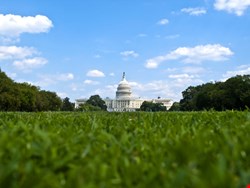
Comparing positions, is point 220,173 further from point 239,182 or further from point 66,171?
point 66,171

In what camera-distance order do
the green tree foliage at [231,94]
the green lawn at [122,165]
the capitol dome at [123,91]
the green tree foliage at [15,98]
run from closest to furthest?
the green lawn at [122,165] → the green tree foliage at [15,98] → the green tree foliage at [231,94] → the capitol dome at [123,91]

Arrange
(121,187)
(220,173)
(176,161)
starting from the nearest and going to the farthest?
1. (220,173)
2. (121,187)
3. (176,161)

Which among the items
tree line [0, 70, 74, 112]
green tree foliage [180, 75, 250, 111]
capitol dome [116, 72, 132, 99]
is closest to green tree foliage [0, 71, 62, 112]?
tree line [0, 70, 74, 112]

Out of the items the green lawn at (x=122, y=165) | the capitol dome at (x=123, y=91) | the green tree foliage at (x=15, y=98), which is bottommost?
the green lawn at (x=122, y=165)

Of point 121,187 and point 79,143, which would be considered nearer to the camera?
point 121,187

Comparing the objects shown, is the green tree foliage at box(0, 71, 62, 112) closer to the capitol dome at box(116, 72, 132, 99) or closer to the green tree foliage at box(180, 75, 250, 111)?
the green tree foliage at box(180, 75, 250, 111)

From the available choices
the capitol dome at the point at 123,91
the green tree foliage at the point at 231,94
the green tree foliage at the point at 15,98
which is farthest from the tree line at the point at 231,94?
the capitol dome at the point at 123,91

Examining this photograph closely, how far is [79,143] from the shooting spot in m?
2.61

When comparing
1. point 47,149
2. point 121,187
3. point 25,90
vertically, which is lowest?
point 121,187

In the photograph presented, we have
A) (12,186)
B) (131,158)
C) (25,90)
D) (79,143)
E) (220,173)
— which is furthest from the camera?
(25,90)

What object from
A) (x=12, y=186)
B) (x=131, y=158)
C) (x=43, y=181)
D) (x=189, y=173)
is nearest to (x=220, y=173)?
(x=189, y=173)

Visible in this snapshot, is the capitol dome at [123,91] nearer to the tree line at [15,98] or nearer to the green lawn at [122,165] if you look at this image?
the tree line at [15,98]

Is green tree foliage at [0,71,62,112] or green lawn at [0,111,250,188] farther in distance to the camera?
green tree foliage at [0,71,62,112]

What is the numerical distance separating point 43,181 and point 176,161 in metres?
0.65
